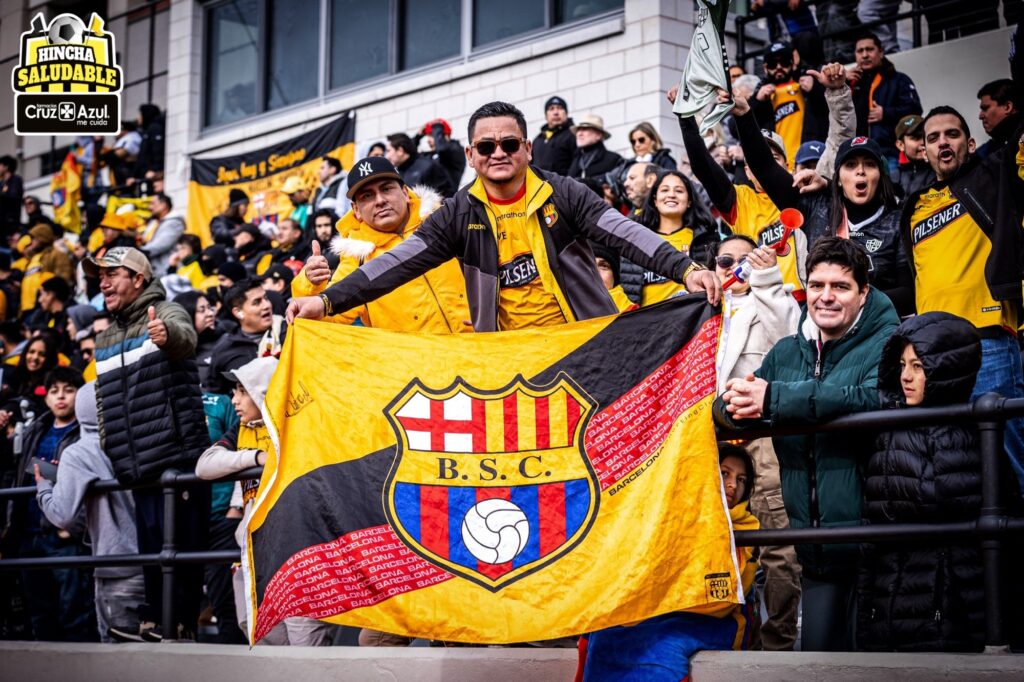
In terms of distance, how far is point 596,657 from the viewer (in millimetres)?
4824

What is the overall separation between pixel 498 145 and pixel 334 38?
13.6 meters

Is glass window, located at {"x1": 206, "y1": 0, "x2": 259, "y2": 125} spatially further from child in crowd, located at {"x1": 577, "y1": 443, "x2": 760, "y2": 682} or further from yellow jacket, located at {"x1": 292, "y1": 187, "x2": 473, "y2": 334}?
child in crowd, located at {"x1": 577, "y1": 443, "x2": 760, "y2": 682}

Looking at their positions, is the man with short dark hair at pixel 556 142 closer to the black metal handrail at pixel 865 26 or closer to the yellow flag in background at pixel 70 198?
the black metal handrail at pixel 865 26

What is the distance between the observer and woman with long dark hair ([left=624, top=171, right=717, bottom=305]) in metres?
8.41

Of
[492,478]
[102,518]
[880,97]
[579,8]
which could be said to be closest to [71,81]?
[579,8]

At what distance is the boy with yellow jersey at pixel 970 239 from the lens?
20.9ft

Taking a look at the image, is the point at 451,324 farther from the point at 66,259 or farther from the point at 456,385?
the point at 66,259

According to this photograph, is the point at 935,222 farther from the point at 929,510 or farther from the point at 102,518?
the point at 102,518

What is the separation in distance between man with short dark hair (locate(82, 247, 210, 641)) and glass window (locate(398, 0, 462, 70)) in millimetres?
9717

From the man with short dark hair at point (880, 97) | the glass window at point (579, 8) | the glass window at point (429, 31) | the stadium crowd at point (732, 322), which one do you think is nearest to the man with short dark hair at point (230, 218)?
the glass window at point (429, 31)

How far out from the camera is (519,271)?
574 centimetres

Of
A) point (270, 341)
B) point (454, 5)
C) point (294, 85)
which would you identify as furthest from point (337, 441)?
point (294, 85)

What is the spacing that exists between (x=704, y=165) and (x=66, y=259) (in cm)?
1431

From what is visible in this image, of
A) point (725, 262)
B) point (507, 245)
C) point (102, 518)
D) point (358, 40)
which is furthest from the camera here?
point (358, 40)
